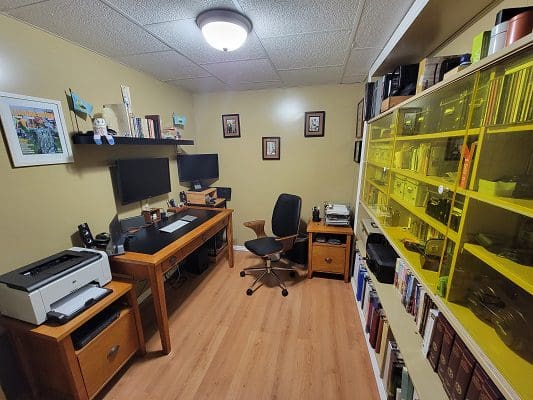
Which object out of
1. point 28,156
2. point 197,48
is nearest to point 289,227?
point 197,48

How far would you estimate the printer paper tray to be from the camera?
1195 mm

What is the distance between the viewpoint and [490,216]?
81 cm

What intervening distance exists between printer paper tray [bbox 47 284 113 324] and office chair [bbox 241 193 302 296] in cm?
142

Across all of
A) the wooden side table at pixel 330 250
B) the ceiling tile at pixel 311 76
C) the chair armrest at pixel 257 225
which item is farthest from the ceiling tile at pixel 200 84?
the wooden side table at pixel 330 250

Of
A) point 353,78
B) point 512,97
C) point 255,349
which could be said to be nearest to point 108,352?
point 255,349

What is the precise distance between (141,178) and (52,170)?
2.40 ft

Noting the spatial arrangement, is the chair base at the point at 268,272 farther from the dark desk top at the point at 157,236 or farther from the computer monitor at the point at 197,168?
the computer monitor at the point at 197,168

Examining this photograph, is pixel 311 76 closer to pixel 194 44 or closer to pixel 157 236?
pixel 194 44

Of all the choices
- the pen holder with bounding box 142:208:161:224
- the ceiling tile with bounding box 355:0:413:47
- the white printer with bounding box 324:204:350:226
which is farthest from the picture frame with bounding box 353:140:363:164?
the pen holder with bounding box 142:208:161:224

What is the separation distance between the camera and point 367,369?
1.64 m

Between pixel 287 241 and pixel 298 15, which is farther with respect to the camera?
pixel 287 241

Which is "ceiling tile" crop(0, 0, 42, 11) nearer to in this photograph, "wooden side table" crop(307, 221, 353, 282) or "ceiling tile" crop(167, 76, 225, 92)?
"ceiling tile" crop(167, 76, 225, 92)

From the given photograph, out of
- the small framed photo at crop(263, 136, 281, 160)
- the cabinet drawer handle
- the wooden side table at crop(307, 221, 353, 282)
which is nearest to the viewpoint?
the cabinet drawer handle

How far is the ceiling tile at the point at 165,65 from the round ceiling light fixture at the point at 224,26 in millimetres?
610
